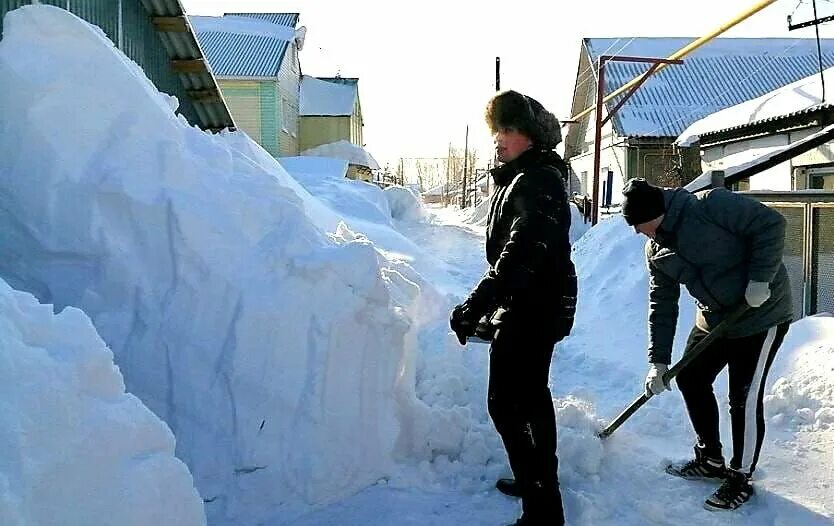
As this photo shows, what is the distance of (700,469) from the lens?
3531 mm

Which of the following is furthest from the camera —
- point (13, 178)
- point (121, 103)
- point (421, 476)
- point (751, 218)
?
point (121, 103)

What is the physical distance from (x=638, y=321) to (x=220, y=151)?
4212 mm

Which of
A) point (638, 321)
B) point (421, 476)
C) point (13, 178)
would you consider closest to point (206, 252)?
point (13, 178)

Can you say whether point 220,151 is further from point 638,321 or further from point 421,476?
point 638,321

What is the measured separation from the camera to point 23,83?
4066mm

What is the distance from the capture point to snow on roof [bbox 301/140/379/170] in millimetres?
28734

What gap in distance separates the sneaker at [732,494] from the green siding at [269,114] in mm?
22461

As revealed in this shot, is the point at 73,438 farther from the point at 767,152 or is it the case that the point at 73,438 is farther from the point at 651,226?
the point at 767,152

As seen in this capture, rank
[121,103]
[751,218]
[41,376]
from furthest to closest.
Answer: [121,103]
[751,218]
[41,376]

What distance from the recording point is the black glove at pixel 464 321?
2.71 metres

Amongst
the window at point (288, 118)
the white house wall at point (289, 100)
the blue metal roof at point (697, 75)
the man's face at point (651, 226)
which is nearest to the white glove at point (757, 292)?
the man's face at point (651, 226)

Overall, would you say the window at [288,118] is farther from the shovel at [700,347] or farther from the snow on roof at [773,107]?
the shovel at [700,347]

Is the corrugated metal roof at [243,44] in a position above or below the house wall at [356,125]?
above

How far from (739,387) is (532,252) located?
140 centimetres
